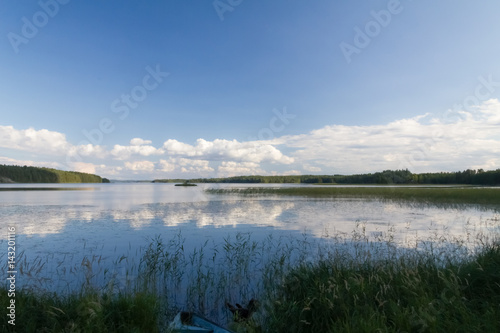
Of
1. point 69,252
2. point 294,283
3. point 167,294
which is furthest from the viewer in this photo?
point 69,252

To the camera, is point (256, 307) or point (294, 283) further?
point (294, 283)

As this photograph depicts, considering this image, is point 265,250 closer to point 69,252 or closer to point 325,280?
point 325,280

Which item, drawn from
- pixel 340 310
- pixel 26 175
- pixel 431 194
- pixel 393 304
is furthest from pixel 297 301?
pixel 26 175

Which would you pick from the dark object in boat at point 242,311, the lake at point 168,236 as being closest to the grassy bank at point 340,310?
the dark object in boat at point 242,311

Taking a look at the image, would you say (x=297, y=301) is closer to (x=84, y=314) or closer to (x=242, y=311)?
(x=242, y=311)

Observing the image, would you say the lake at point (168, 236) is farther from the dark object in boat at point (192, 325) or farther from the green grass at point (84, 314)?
the dark object in boat at point (192, 325)

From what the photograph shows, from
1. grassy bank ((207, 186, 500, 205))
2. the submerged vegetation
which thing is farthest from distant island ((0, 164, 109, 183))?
the submerged vegetation

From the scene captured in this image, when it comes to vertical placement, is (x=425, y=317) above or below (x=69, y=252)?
above

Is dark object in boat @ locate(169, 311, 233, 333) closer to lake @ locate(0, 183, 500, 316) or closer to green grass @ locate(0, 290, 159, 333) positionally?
green grass @ locate(0, 290, 159, 333)

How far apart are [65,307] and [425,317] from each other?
6939 millimetres

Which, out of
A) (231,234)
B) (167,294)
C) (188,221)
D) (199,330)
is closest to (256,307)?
(199,330)

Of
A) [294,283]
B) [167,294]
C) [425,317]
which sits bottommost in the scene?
[167,294]

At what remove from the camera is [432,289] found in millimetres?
6680

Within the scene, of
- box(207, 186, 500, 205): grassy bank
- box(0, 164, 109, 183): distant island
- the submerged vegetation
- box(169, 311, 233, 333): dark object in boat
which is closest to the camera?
the submerged vegetation
